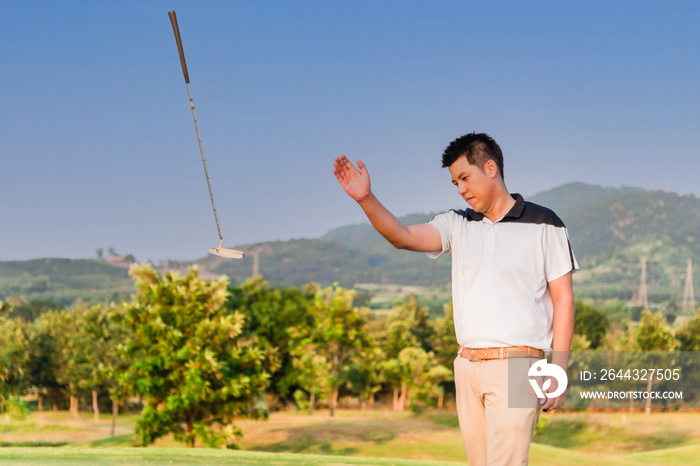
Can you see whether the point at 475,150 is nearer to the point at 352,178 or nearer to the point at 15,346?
the point at 352,178

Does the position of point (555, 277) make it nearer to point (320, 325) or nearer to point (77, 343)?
point (320, 325)

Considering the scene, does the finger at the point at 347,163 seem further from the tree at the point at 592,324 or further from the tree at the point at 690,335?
the tree at the point at 592,324

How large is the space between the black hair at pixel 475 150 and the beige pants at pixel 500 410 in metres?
1.14

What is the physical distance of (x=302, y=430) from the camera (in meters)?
35.2

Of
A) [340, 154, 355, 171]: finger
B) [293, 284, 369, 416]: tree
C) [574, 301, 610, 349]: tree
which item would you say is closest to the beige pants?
[340, 154, 355, 171]: finger

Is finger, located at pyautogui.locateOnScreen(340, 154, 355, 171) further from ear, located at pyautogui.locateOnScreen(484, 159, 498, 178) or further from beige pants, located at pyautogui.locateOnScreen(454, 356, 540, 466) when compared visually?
beige pants, located at pyautogui.locateOnScreen(454, 356, 540, 466)

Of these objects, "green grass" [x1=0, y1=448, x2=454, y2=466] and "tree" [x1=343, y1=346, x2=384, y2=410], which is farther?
"tree" [x1=343, y1=346, x2=384, y2=410]

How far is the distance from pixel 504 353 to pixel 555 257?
627 millimetres

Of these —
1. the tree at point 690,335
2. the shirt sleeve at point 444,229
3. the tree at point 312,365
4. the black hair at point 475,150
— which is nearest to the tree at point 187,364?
the tree at point 312,365

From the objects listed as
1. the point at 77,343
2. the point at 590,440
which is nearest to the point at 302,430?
the point at 590,440

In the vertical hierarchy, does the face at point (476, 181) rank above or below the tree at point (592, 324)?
above

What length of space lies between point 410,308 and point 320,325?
2844 centimetres

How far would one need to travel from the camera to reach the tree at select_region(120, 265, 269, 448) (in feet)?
86.2

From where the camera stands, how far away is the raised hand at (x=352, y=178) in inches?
166
